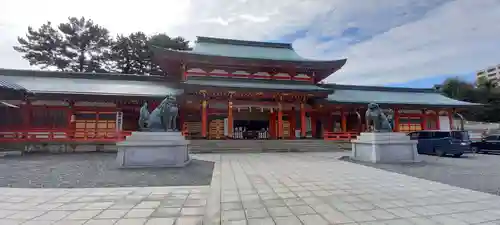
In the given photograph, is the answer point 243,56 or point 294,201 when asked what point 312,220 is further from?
point 243,56

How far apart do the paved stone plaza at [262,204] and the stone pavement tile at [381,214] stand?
0.01m

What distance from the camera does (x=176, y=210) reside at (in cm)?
391

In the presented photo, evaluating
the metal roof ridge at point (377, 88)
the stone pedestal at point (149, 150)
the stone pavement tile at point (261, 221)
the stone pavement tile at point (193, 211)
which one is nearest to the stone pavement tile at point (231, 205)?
the stone pavement tile at point (193, 211)

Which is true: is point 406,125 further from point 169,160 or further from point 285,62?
point 169,160

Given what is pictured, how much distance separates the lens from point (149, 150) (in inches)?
320

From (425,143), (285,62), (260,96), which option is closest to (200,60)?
(260,96)

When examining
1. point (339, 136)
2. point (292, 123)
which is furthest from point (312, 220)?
point (292, 123)

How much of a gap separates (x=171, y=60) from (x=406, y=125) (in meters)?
20.2

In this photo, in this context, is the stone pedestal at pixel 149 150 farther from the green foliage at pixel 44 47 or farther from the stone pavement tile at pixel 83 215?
the green foliage at pixel 44 47

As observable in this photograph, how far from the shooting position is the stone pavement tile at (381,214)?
3.57 m

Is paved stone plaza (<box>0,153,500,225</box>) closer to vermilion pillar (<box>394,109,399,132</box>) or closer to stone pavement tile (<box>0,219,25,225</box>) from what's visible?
stone pavement tile (<box>0,219,25,225</box>)

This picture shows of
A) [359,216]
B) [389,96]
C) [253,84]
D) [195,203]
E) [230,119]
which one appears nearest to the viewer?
[359,216]

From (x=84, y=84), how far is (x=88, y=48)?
58.9ft

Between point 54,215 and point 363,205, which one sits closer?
point 54,215
